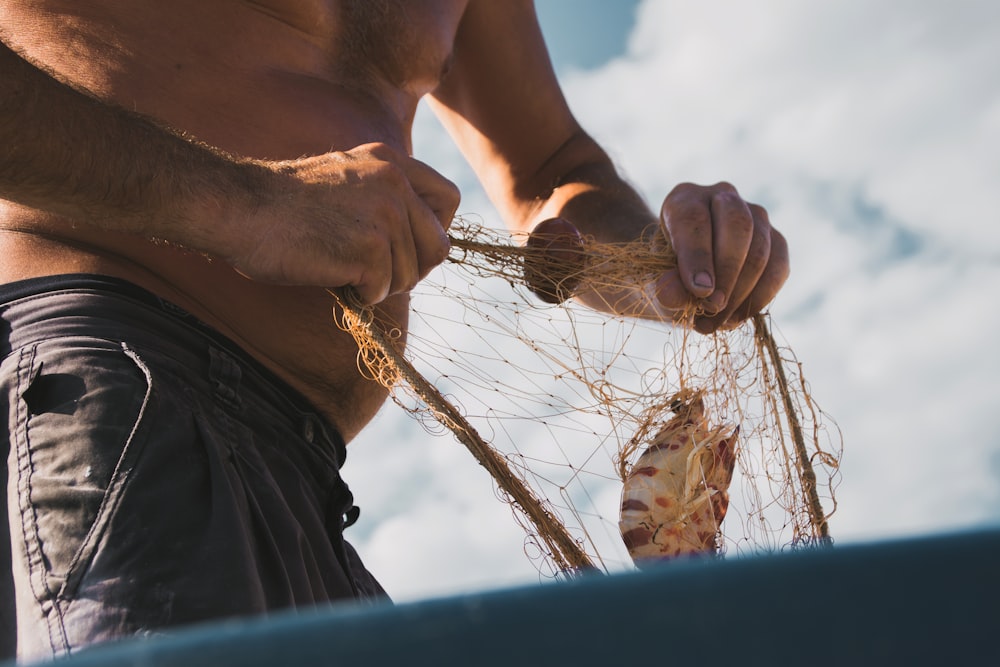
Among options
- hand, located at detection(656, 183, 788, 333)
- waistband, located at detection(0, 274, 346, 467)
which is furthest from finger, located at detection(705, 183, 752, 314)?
waistband, located at detection(0, 274, 346, 467)

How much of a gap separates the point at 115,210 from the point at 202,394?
0.28m

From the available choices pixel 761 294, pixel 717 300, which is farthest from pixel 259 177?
pixel 761 294

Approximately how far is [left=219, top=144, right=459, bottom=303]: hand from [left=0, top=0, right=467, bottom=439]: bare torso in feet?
0.67

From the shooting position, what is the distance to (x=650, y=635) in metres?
0.41

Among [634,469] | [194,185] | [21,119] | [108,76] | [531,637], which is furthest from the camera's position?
[634,469]

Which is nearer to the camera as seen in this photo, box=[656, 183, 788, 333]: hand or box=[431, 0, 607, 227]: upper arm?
box=[656, 183, 788, 333]: hand

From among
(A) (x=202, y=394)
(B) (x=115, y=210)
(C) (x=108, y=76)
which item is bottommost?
(A) (x=202, y=394)

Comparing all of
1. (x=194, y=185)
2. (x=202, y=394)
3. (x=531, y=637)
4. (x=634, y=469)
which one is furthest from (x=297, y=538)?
(x=531, y=637)

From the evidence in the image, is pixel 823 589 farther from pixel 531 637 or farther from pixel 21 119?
pixel 21 119

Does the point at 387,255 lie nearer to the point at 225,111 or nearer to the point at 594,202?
the point at 225,111

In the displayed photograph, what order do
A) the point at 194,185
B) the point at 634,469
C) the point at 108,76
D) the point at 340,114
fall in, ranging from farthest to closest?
1. the point at 340,114
2. the point at 634,469
3. the point at 108,76
4. the point at 194,185

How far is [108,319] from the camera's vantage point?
1.33 metres

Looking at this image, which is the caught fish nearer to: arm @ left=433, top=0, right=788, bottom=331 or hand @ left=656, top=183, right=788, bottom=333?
hand @ left=656, top=183, right=788, bottom=333

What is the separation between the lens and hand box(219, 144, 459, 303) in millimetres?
1330
